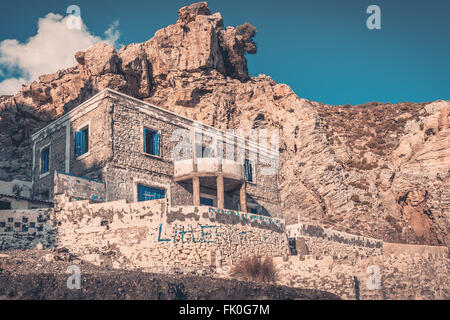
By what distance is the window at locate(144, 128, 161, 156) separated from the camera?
25484mm

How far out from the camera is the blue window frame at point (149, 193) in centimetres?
2418

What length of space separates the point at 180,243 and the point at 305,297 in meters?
5.91

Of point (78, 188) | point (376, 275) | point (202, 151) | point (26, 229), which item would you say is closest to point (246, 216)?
point (202, 151)

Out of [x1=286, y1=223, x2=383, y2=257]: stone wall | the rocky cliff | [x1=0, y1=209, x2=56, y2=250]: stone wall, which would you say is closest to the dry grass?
[x1=286, y1=223, x2=383, y2=257]: stone wall

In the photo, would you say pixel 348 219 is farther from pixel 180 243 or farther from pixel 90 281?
pixel 90 281

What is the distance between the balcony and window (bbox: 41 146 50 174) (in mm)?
7221

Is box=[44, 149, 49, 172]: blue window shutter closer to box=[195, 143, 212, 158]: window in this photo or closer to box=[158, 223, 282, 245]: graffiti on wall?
box=[195, 143, 212, 158]: window

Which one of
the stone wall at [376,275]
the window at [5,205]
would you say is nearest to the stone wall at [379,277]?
the stone wall at [376,275]

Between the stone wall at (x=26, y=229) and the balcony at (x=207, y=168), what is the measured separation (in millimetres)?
7261

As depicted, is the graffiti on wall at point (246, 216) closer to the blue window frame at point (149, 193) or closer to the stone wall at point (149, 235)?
the stone wall at point (149, 235)

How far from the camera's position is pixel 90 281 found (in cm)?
1459

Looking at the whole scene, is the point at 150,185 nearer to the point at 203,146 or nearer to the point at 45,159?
the point at 203,146

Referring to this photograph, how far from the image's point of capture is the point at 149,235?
1902cm
